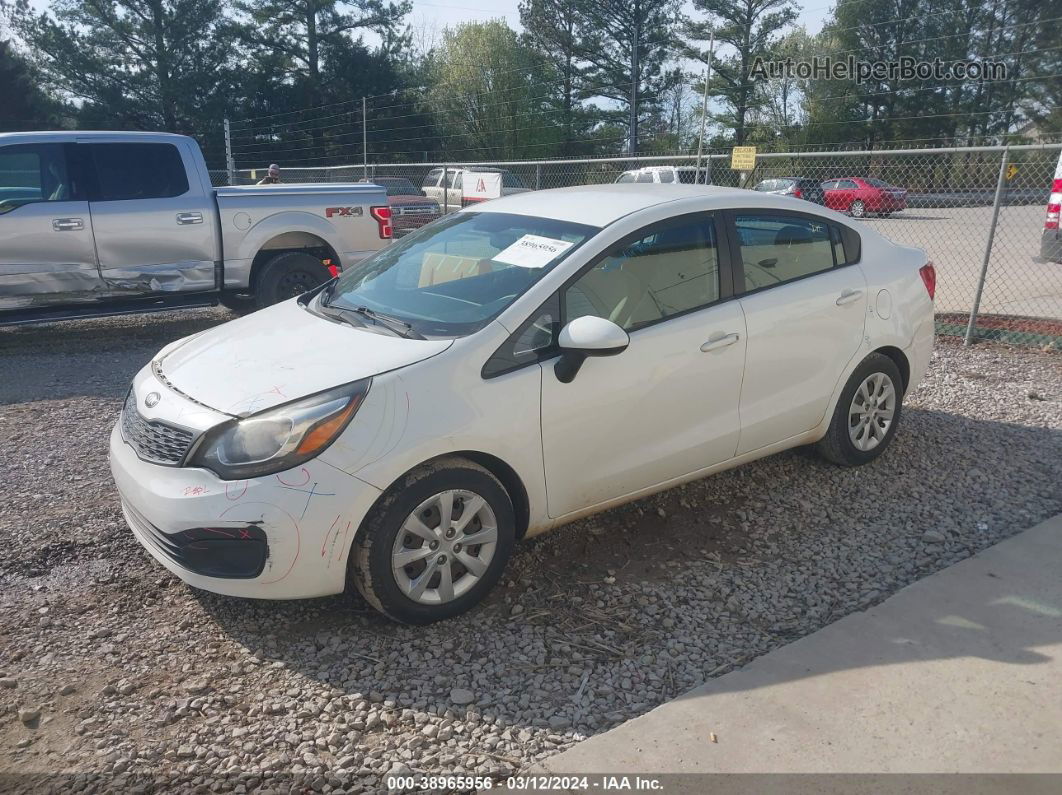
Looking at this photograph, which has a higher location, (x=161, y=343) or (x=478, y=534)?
(x=478, y=534)

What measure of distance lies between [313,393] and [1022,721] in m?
2.71

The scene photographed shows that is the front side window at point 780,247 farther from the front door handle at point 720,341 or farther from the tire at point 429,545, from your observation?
the tire at point 429,545

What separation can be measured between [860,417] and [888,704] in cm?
226

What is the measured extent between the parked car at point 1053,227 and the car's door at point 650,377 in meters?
9.29

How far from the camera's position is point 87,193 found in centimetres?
795

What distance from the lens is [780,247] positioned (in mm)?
4547

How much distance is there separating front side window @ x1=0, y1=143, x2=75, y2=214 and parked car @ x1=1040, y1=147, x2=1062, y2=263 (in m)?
11.4

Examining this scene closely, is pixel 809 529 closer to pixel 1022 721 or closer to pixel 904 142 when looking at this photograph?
pixel 1022 721

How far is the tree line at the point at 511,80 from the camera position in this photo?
43.8m

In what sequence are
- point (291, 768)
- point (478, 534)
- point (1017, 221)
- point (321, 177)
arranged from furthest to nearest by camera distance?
point (321, 177), point (1017, 221), point (478, 534), point (291, 768)

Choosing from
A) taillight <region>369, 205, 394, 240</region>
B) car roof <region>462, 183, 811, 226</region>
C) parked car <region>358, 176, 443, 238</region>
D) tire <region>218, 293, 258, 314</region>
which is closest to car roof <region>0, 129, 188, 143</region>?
tire <region>218, 293, 258, 314</region>

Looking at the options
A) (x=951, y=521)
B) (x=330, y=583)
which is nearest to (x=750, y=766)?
(x=330, y=583)

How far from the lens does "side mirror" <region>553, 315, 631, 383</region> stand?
137 inches
